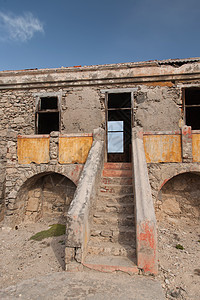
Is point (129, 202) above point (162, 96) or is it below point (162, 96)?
below

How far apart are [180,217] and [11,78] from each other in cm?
794

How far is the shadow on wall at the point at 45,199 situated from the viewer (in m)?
6.27

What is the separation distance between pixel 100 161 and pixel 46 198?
2921mm

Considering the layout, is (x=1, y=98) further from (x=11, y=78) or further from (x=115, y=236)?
(x=115, y=236)

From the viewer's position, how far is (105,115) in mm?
7312

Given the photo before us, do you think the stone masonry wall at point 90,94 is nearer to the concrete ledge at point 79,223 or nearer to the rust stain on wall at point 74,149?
the rust stain on wall at point 74,149

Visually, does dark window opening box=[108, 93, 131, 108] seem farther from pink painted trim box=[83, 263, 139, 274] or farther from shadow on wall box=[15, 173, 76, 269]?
pink painted trim box=[83, 263, 139, 274]

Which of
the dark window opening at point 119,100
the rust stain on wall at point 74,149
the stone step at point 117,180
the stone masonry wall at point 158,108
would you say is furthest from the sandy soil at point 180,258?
the dark window opening at point 119,100

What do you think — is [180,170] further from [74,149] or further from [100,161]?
[74,149]

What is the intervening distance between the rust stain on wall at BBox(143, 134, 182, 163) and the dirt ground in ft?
6.04

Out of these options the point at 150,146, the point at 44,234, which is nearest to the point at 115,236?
the point at 44,234

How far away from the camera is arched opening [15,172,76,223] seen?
642 centimetres

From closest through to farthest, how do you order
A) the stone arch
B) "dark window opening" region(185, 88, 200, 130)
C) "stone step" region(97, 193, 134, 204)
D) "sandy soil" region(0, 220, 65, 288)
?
"sandy soil" region(0, 220, 65, 288)
"stone step" region(97, 193, 134, 204)
the stone arch
"dark window opening" region(185, 88, 200, 130)

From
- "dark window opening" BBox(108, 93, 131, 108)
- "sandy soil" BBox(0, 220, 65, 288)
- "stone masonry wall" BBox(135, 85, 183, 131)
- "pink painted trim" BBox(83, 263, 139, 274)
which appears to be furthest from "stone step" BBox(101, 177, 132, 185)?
"dark window opening" BBox(108, 93, 131, 108)
